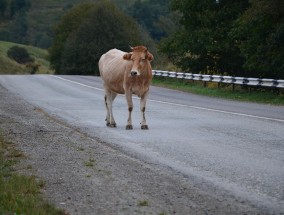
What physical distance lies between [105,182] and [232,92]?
25.5m

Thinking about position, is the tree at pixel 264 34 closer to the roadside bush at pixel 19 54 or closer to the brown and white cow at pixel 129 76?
the brown and white cow at pixel 129 76

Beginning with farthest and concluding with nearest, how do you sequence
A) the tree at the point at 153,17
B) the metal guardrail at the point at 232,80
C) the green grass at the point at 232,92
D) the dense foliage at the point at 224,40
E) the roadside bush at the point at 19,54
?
the tree at the point at 153,17, the roadside bush at the point at 19,54, the dense foliage at the point at 224,40, the metal guardrail at the point at 232,80, the green grass at the point at 232,92

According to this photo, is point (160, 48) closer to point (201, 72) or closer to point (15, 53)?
point (201, 72)

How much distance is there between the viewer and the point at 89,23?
280 feet

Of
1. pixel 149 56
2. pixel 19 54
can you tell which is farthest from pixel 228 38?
pixel 19 54

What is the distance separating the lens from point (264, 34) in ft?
107

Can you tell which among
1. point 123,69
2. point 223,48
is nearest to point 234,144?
point 123,69

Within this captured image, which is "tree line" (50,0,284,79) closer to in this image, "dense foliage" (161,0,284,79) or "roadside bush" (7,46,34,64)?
"dense foliage" (161,0,284,79)

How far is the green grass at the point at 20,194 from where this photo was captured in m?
6.93

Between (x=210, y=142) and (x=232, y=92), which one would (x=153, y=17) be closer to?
(x=232, y=92)

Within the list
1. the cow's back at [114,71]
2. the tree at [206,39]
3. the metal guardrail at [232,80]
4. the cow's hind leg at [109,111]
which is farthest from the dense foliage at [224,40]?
the cow's hind leg at [109,111]

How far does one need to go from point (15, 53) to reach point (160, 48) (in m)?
92.2

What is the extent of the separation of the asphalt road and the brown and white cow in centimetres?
62

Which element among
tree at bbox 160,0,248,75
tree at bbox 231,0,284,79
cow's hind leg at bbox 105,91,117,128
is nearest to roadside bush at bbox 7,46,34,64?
tree at bbox 160,0,248,75
